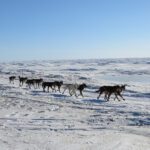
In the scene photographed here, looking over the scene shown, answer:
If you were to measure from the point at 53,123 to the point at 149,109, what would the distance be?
20.6 feet

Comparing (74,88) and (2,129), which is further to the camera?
(74,88)

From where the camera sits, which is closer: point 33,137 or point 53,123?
point 33,137

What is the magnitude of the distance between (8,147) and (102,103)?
10840mm

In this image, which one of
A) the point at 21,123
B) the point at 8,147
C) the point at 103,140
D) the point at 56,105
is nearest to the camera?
the point at 8,147

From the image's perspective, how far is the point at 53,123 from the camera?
13750 mm

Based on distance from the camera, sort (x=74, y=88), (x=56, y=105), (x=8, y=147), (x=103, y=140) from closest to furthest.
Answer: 1. (x=8, y=147)
2. (x=103, y=140)
3. (x=56, y=105)
4. (x=74, y=88)

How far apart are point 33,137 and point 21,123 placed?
247cm

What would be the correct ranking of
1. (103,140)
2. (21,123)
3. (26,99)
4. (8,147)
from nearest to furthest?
(8,147)
(103,140)
(21,123)
(26,99)

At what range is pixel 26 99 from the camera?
22.4m

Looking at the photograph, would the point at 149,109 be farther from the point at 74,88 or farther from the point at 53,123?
the point at 74,88

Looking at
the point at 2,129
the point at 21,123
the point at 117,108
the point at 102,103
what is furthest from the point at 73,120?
the point at 102,103

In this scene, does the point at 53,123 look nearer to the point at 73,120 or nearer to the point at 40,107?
the point at 73,120

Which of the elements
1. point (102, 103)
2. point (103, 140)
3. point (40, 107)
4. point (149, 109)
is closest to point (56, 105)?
point (40, 107)

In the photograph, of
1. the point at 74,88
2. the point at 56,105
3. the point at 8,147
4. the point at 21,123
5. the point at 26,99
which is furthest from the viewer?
the point at 74,88
